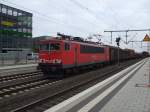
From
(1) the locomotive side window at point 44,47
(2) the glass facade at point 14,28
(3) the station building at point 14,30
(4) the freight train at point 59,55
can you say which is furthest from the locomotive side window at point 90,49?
(2) the glass facade at point 14,28

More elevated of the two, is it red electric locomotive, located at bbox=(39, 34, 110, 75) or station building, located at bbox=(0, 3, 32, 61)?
station building, located at bbox=(0, 3, 32, 61)

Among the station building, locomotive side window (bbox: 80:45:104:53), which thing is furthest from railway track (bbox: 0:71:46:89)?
the station building

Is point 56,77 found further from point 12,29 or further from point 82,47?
point 12,29

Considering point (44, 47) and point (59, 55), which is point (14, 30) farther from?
point (59, 55)

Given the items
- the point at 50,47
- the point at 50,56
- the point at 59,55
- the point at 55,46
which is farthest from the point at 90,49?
the point at 59,55

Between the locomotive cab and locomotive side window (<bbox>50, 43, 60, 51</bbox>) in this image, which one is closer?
the locomotive cab

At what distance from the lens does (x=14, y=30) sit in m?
67.3

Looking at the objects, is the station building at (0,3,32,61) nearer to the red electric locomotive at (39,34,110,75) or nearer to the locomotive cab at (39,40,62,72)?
the red electric locomotive at (39,34,110,75)

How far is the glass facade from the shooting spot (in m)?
62.8

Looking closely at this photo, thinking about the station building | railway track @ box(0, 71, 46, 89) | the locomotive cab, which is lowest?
railway track @ box(0, 71, 46, 89)

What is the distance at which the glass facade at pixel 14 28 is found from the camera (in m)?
62.8

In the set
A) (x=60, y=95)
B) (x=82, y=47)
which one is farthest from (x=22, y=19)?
(x=60, y=95)

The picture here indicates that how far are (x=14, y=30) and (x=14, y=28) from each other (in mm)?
473

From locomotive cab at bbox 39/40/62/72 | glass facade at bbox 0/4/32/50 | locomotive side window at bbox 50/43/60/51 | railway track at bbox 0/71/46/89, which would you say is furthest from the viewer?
glass facade at bbox 0/4/32/50
